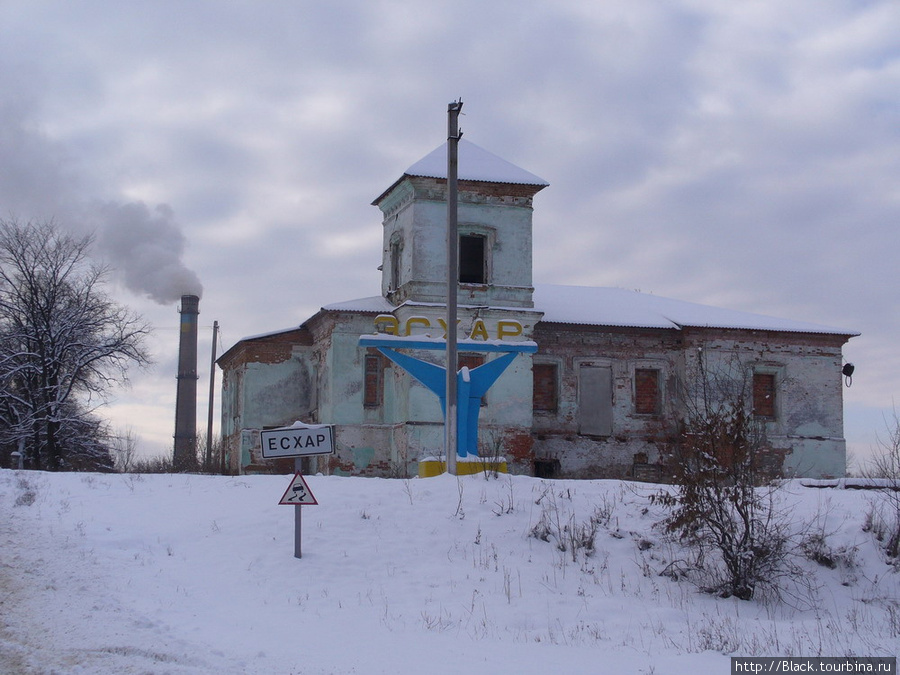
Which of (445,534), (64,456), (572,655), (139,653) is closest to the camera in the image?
(139,653)

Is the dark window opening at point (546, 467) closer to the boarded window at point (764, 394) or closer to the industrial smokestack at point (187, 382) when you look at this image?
the boarded window at point (764, 394)

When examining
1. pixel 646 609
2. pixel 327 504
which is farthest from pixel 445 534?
pixel 646 609

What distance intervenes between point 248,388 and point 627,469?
11702 millimetres

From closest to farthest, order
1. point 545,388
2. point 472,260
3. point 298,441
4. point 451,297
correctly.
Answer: point 298,441 < point 451,297 < point 472,260 < point 545,388

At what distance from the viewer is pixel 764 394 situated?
97.3 feet

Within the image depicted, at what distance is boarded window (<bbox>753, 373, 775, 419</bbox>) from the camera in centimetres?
2958

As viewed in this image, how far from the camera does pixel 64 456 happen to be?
1118 inches

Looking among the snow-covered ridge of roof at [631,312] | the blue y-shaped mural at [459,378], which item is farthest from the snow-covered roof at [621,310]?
→ the blue y-shaped mural at [459,378]

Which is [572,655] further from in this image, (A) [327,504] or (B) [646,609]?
(A) [327,504]

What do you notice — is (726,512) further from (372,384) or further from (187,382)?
(187,382)

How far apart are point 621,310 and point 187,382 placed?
61.2ft

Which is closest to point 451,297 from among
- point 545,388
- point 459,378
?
point 459,378

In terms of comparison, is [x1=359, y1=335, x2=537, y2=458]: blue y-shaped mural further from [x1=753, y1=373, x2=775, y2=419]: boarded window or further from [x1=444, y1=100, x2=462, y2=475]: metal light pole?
[x1=753, y1=373, x2=775, y2=419]: boarded window

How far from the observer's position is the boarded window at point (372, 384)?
2689cm
